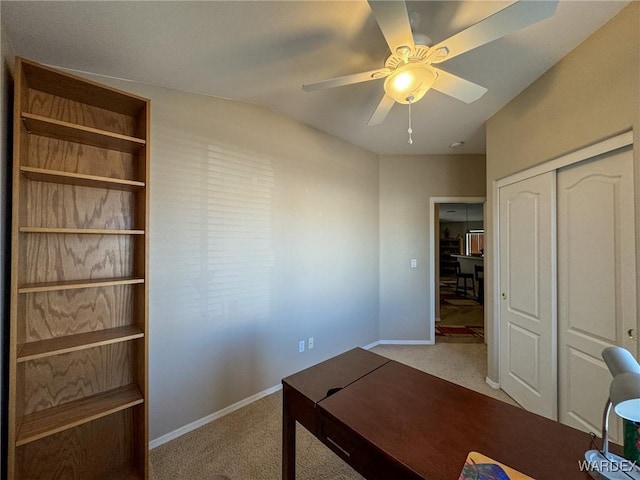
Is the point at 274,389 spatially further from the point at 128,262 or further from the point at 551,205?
the point at 551,205

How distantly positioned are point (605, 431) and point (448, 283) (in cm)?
927

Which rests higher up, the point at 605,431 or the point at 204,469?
the point at 605,431

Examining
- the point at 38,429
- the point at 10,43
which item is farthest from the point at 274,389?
the point at 10,43

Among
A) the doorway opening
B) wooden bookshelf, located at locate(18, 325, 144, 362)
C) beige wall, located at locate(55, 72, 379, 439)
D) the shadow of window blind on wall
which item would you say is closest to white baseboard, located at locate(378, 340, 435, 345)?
the doorway opening

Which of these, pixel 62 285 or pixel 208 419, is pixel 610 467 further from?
pixel 208 419

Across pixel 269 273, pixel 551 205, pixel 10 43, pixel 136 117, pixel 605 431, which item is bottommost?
pixel 605 431

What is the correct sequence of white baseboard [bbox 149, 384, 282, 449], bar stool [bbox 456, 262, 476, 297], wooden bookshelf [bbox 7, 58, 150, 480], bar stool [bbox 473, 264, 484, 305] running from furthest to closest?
bar stool [bbox 456, 262, 476, 297]
bar stool [bbox 473, 264, 484, 305]
white baseboard [bbox 149, 384, 282, 449]
wooden bookshelf [bbox 7, 58, 150, 480]

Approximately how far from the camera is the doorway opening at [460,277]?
15.3 feet

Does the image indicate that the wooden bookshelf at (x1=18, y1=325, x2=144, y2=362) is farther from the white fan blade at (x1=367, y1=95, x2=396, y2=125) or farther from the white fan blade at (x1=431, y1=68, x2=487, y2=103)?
the white fan blade at (x1=431, y1=68, x2=487, y2=103)

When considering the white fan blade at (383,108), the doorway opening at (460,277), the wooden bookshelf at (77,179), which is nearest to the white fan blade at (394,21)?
the white fan blade at (383,108)

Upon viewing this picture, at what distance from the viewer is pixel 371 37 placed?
156 centimetres

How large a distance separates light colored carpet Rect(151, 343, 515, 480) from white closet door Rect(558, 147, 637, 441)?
75 cm

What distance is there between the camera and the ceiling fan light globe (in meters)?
1.39

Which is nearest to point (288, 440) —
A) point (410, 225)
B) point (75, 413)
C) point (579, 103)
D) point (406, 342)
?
point (75, 413)
